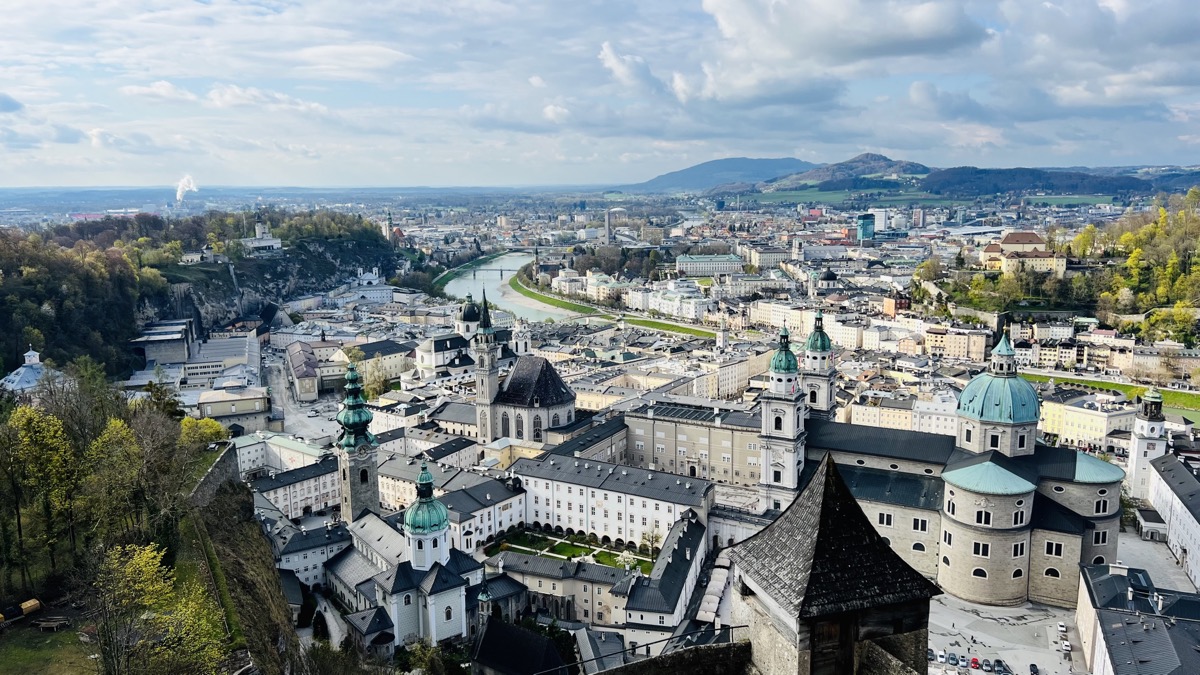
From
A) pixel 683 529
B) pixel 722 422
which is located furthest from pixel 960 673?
pixel 722 422

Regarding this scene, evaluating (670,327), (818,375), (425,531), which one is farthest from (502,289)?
(425,531)

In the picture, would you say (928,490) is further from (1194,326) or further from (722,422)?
(1194,326)

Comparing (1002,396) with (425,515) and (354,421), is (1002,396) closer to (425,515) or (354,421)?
(425,515)

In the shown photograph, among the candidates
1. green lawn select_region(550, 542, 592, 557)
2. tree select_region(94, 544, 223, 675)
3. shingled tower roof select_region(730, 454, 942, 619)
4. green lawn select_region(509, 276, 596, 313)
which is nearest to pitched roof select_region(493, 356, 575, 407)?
green lawn select_region(550, 542, 592, 557)

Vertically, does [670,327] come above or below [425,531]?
below

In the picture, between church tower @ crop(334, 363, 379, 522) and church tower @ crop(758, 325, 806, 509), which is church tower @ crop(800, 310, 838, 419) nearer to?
church tower @ crop(758, 325, 806, 509)

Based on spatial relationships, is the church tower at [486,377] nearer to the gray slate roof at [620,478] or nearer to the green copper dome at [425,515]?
the gray slate roof at [620,478]
